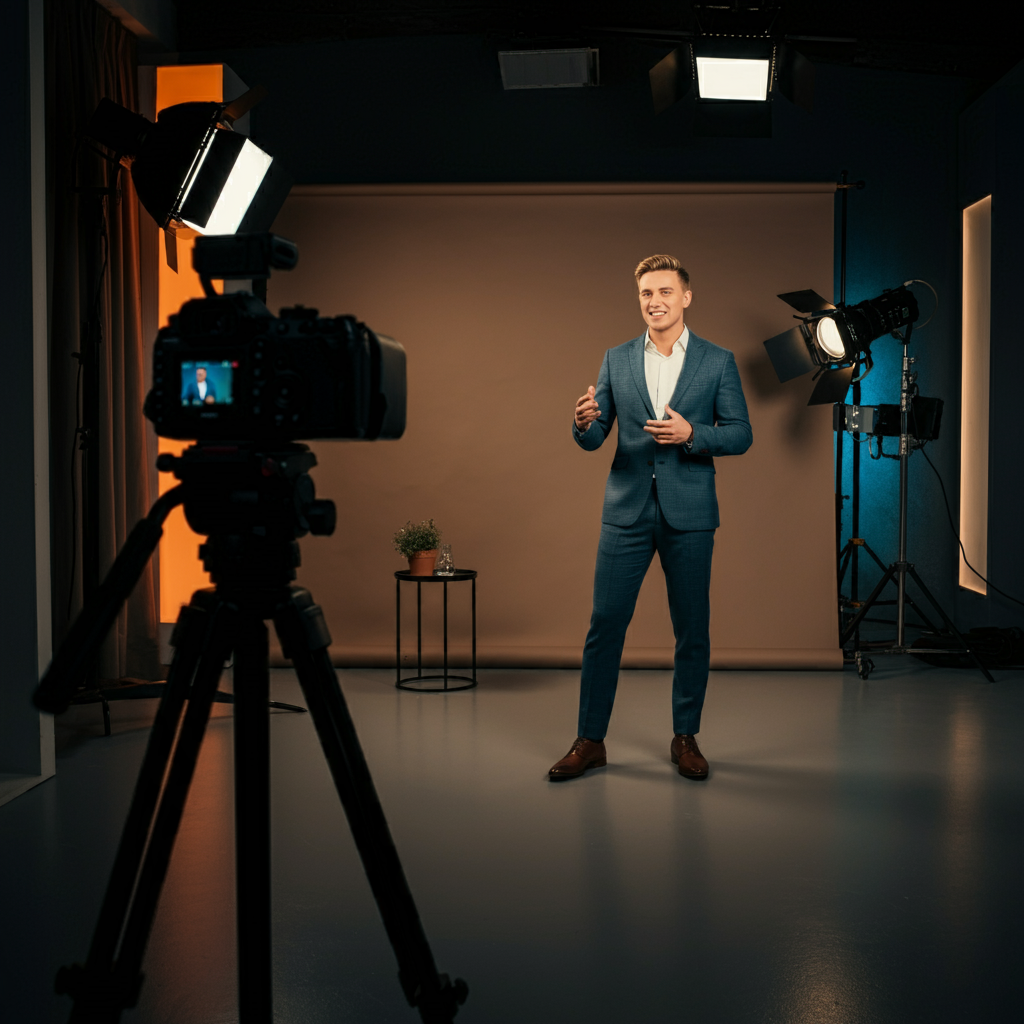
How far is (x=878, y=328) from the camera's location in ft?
14.4

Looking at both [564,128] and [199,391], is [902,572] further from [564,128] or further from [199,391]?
→ [199,391]

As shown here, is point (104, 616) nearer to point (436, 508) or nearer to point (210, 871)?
point (210, 871)

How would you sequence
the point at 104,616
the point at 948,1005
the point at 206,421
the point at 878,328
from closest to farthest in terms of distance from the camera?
the point at 104,616 < the point at 206,421 < the point at 948,1005 < the point at 878,328

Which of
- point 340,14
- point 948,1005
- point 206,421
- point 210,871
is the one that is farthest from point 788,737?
point 340,14

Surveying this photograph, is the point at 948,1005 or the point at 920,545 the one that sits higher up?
the point at 920,545

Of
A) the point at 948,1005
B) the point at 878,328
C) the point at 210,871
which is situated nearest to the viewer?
the point at 948,1005

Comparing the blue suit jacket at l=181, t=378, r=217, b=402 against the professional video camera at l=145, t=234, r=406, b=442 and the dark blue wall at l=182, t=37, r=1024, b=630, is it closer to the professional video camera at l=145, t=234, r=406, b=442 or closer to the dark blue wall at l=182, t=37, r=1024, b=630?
the professional video camera at l=145, t=234, r=406, b=442

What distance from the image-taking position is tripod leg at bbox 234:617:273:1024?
1.19 meters

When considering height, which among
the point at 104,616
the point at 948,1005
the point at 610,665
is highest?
the point at 104,616

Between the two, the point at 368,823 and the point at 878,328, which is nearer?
the point at 368,823

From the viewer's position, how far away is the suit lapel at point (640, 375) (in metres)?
2.95

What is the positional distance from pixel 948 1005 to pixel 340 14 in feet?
16.0

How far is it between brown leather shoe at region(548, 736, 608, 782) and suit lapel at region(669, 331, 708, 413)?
1027 millimetres

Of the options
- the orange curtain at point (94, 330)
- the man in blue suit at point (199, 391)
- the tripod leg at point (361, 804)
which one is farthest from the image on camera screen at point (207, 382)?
the orange curtain at point (94, 330)
